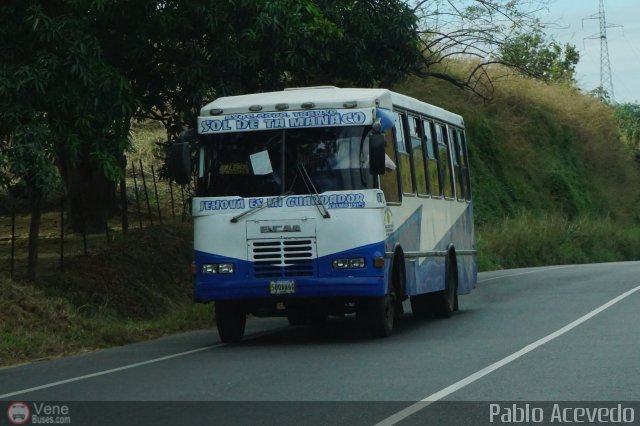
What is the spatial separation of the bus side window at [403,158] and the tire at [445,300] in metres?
2.50

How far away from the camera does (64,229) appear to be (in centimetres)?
2581

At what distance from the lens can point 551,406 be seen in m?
9.77

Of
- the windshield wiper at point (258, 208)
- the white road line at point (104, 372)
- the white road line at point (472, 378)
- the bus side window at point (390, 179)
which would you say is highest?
the bus side window at point (390, 179)

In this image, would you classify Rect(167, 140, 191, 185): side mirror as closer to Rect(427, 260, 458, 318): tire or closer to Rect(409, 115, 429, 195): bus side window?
Rect(409, 115, 429, 195): bus side window

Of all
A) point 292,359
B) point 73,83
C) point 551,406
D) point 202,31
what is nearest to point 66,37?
point 73,83

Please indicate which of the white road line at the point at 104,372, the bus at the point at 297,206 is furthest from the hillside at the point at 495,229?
the bus at the point at 297,206

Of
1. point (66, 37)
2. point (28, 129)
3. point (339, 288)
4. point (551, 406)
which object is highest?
point (66, 37)

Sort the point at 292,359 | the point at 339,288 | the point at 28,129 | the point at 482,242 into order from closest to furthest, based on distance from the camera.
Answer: the point at 292,359 → the point at 339,288 → the point at 28,129 → the point at 482,242

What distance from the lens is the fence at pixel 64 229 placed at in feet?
70.5

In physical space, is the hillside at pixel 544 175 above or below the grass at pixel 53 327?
above

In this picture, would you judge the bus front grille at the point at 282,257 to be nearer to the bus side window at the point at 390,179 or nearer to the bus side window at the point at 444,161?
the bus side window at the point at 390,179

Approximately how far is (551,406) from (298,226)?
20.0ft

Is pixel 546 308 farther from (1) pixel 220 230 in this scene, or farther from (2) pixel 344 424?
(2) pixel 344 424

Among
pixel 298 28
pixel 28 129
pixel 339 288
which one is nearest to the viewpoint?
pixel 339 288
